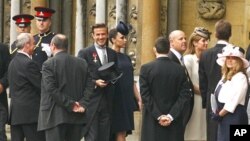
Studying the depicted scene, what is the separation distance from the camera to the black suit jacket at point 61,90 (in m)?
12.7

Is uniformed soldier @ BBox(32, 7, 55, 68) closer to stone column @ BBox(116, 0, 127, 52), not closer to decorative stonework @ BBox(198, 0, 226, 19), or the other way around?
stone column @ BBox(116, 0, 127, 52)

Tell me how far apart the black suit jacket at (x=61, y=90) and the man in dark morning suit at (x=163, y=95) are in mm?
786

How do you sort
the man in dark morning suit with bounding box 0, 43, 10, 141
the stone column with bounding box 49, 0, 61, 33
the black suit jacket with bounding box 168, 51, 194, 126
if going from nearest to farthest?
1. the black suit jacket with bounding box 168, 51, 194, 126
2. the man in dark morning suit with bounding box 0, 43, 10, 141
3. the stone column with bounding box 49, 0, 61, 33

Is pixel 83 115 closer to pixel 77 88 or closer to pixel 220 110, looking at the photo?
pixel 77 88

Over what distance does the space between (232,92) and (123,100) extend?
8.29 feet

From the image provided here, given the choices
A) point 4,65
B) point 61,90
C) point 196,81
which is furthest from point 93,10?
point 61,90

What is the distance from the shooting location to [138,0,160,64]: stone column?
1680 centimetres

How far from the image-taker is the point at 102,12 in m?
17.7

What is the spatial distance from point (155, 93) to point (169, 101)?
18 cm

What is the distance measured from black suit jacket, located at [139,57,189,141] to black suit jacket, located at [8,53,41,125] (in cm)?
157

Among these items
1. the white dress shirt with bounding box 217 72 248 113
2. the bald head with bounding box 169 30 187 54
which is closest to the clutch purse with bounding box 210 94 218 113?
the white dress shirt with bounding box 217 72 248 113

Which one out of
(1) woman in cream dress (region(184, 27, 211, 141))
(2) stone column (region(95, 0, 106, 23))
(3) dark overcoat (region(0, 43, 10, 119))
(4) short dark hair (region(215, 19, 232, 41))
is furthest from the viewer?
(2) stone column (region(95, 0, 106, 23))

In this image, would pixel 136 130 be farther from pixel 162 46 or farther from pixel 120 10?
pixel 162 46

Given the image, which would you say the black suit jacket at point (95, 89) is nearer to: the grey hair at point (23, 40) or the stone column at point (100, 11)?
the grey hair at point (23, 40)
